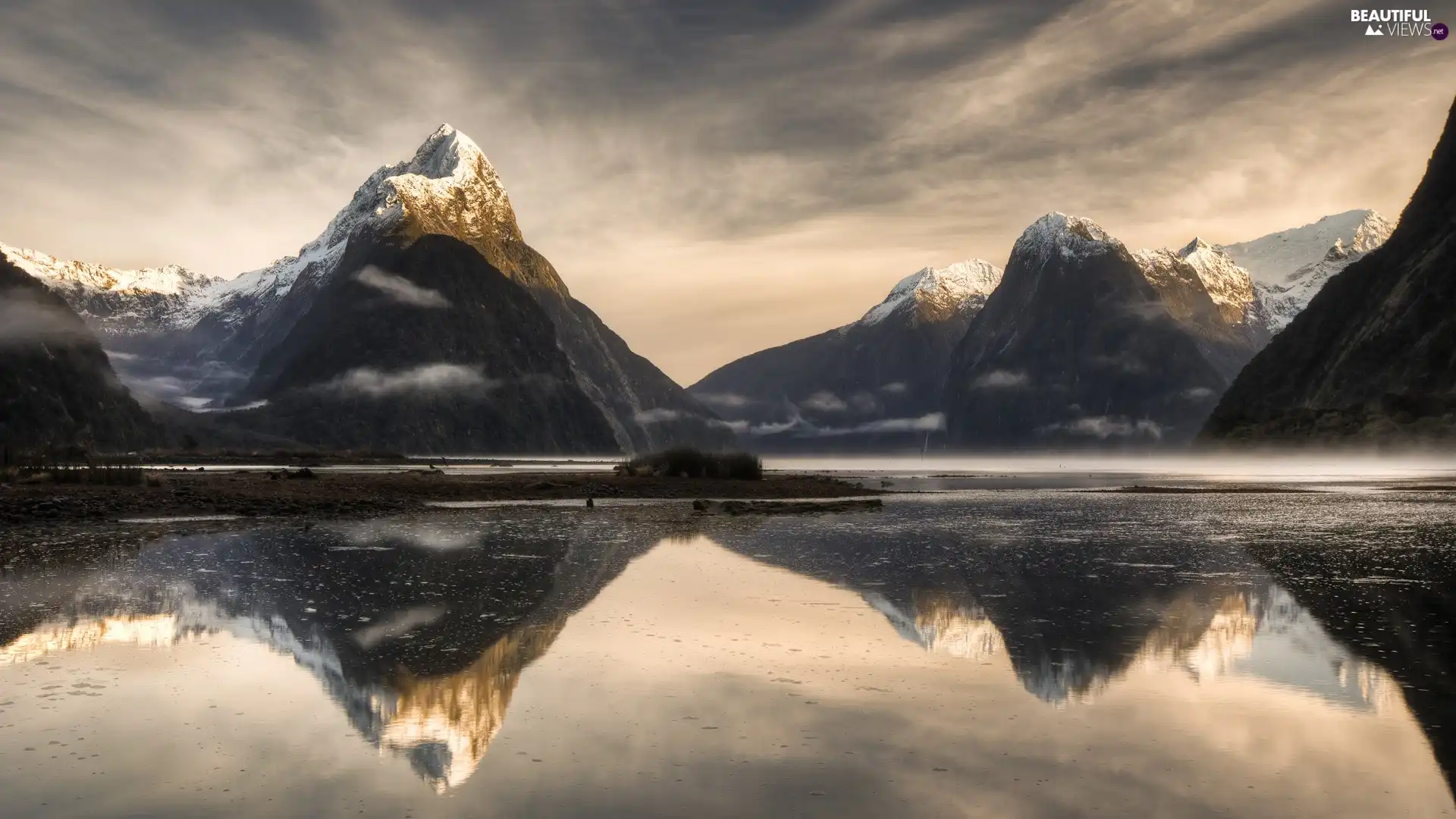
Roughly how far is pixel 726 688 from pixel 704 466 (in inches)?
3247

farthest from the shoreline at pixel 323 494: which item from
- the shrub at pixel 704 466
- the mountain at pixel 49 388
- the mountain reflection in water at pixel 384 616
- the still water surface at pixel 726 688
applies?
the mountain at pixel 49 388

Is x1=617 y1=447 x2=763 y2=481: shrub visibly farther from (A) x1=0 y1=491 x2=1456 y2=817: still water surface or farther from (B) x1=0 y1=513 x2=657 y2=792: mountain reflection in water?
(A) x1=0 y1=491 x2=1456 y2=817: still water surface

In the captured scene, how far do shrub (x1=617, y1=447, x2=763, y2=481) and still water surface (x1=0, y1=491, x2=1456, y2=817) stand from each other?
62228 mm

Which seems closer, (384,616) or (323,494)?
(384,616)

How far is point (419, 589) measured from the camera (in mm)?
28250

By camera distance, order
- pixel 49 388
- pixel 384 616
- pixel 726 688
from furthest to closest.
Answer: pixel 49 388 → pixel 384 616 → pixel 726 688

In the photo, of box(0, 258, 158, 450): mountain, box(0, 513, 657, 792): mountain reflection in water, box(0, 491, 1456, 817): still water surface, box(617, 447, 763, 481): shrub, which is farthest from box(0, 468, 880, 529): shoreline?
box(0, 258, 158, 450): mountain

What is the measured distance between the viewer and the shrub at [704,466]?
Answer: 9788 cm

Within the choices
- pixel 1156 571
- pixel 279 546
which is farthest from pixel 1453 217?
pixel 279 546

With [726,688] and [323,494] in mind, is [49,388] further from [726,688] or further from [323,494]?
[726,688]

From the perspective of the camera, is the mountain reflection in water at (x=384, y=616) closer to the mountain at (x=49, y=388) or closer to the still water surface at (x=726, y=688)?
the still water surface at (x=726, y=688)

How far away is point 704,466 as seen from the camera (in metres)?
99.8

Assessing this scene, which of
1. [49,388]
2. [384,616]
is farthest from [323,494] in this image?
[49,388]

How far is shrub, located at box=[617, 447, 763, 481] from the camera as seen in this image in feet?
321
